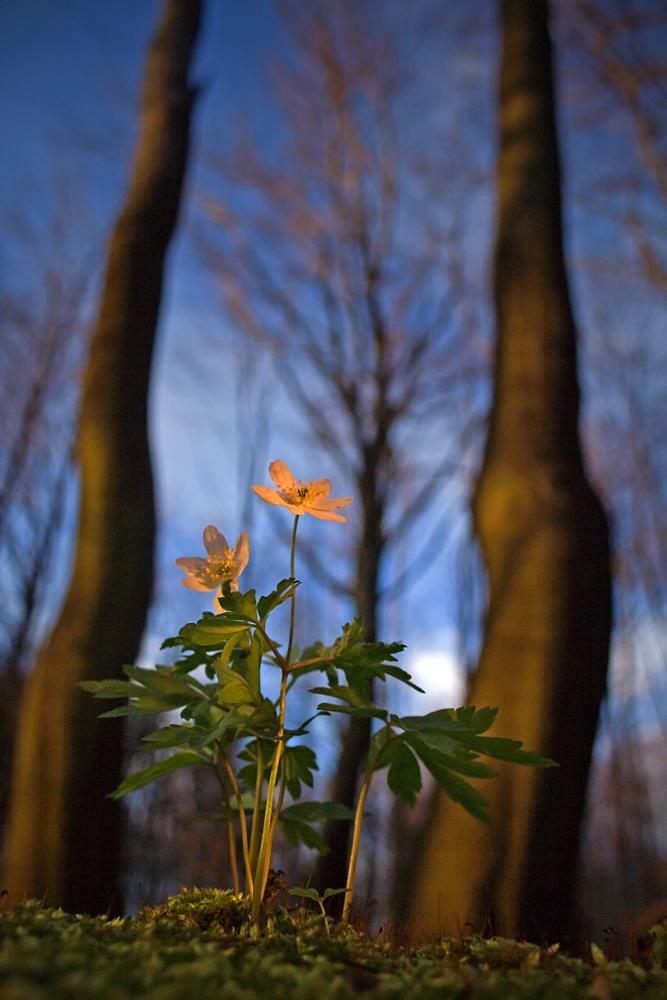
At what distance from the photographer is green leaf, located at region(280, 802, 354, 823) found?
1268 mm

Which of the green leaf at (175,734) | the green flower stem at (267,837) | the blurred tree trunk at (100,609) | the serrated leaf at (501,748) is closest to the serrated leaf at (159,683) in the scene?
the green leaf at (175,734)

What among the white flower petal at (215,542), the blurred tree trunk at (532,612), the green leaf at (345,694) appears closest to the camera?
the green leaf at (345,694)

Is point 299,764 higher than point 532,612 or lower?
lower

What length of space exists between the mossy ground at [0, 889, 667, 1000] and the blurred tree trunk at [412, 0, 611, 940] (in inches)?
14.7

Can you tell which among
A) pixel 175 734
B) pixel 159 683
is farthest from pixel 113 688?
pixel 175 734

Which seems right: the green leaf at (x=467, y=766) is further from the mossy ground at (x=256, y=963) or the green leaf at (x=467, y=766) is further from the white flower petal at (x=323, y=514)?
the white flower petal at (x=323, y=514)

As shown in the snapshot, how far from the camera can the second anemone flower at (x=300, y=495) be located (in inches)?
48.9

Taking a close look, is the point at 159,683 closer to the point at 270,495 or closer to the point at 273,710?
the point at 273,710

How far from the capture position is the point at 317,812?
4.23 feet

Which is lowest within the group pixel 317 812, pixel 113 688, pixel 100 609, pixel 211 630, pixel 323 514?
pixel 317 812

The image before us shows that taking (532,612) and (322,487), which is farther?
(532,612)

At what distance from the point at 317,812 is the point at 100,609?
4.74 ft

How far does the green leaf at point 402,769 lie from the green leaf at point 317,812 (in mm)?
106

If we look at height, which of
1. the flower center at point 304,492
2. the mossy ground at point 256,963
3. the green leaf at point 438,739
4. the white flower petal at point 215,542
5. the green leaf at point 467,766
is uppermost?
the flower center at point 304,492
